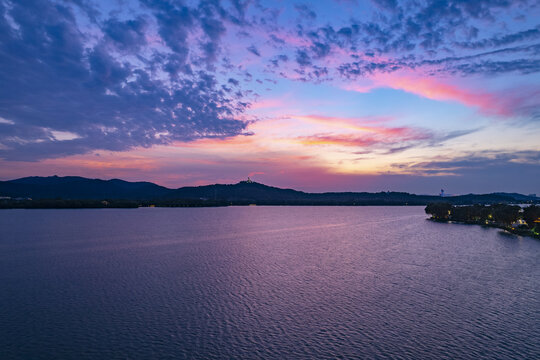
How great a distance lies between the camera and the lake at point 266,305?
22172 mm

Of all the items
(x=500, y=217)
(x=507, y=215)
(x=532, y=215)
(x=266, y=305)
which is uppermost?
(x=532, y=215)

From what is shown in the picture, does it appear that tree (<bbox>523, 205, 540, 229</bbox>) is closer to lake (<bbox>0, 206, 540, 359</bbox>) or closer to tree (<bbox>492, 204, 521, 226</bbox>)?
tree (<bbox>492, 204, 521, 226</bbox>)

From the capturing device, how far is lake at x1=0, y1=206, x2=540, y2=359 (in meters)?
22.2

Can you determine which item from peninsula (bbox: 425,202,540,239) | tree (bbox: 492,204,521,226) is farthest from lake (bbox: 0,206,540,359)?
tree (bbox: 492,204,521,226)

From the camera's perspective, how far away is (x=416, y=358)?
20.8 meters

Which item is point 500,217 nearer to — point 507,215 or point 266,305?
point 507,215

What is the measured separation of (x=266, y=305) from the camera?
1220 inches

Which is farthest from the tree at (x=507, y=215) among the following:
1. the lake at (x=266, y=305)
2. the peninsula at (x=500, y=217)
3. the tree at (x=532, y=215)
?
the lake at (x=266, y=305)

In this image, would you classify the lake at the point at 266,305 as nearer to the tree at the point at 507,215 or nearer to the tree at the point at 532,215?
the tree at the point at 532,215

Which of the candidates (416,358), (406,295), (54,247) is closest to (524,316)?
(406,295)

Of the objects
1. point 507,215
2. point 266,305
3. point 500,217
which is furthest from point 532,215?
point 266,305

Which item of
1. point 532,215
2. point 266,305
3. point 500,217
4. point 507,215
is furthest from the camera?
point 500,217

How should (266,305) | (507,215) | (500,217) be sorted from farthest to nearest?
(500,217) < (507,215) < (266,305)

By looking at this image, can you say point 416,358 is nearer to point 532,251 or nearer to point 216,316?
point 216,316
